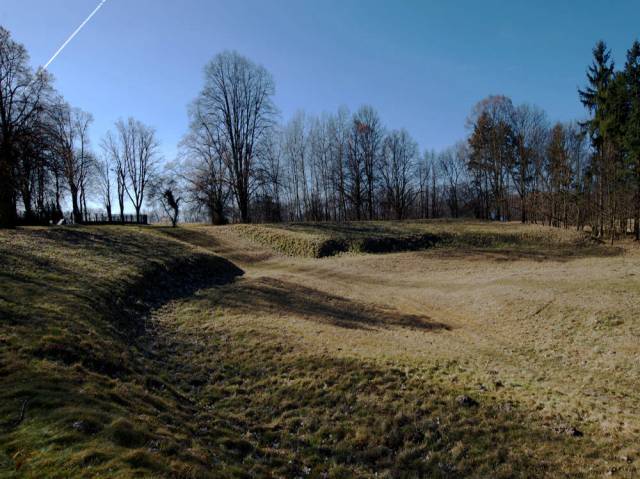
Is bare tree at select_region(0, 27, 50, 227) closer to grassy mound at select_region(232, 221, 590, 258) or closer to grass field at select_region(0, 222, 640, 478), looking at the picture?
grass field at select_region(0, 222, 640, 478)

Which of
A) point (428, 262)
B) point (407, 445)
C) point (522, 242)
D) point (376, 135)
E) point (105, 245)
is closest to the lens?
point (407, 445)

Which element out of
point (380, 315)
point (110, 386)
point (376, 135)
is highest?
point (376, 135)

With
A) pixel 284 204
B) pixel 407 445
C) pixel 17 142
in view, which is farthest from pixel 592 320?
pixel 284 204

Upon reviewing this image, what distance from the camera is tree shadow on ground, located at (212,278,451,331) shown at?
43.1 feet

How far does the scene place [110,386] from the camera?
5965mm

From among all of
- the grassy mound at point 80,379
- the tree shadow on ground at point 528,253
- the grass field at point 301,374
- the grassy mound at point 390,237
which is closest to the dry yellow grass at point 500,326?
the grass field at point 301,374

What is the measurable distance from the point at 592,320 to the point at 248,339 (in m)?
11.4

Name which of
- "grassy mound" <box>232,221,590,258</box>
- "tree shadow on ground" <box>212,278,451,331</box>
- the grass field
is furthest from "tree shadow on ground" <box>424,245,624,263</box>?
"tree shadow on ground" <box>212,278,451,331</box>

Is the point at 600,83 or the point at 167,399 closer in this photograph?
the point at 167,399

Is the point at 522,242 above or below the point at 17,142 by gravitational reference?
below

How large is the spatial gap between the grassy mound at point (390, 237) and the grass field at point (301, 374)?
37.3 feet

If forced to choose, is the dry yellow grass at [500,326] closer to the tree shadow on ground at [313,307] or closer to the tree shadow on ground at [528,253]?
the tree shadow on ground at [313,307]

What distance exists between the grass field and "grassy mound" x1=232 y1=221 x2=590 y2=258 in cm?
1136

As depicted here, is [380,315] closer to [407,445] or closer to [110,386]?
[407,445]
